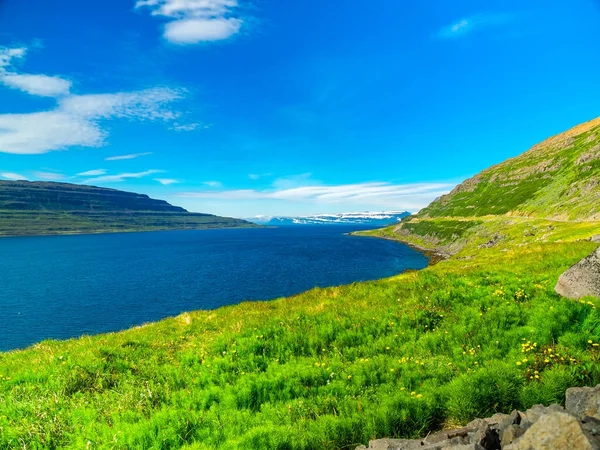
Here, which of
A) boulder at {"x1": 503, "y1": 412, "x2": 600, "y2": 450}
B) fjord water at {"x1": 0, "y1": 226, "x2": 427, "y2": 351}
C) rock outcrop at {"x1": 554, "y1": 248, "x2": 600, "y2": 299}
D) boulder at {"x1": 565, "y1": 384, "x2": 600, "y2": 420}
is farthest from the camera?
fjord water at {"x1": 0, "y1": 226, "x2": 427, "y2": 351}

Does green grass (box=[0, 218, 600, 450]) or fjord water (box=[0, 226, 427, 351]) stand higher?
green grass (box=[0, 218, 600, 450])

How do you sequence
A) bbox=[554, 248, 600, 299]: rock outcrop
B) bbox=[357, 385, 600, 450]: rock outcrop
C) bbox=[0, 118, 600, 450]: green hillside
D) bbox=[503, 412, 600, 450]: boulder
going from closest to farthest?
bbox=[503, 412, 600, 450]: boulder < bbox=[357, 385, 600, 450]: rock outcrop < bbox=[0, 118, 600, 450]: green hillside < bbox=[554, 248, 600, 299]: rock outcrop

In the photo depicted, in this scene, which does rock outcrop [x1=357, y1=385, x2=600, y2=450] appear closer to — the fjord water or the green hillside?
the green hillside

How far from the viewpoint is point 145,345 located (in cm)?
1561

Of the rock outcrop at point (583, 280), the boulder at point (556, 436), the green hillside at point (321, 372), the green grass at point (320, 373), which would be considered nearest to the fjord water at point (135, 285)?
the green grass at point (320, 373)

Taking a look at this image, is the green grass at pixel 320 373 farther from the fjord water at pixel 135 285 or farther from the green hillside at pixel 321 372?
the fjord water at pixel 135 285

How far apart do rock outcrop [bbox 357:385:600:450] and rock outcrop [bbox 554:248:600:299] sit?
7.59 m

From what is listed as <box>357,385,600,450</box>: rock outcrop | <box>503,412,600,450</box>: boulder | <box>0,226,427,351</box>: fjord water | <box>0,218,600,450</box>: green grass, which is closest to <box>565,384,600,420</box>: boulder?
<box>357,385,600,450</box>: rock outcrop

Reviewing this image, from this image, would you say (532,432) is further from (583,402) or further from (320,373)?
(320,373)

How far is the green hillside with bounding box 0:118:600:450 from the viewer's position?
26.9ft

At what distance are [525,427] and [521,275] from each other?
13.2 meters

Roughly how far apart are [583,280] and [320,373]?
39.4 ft

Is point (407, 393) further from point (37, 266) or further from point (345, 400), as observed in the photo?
point (37, 266)

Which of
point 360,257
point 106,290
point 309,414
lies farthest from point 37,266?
point 309,414
